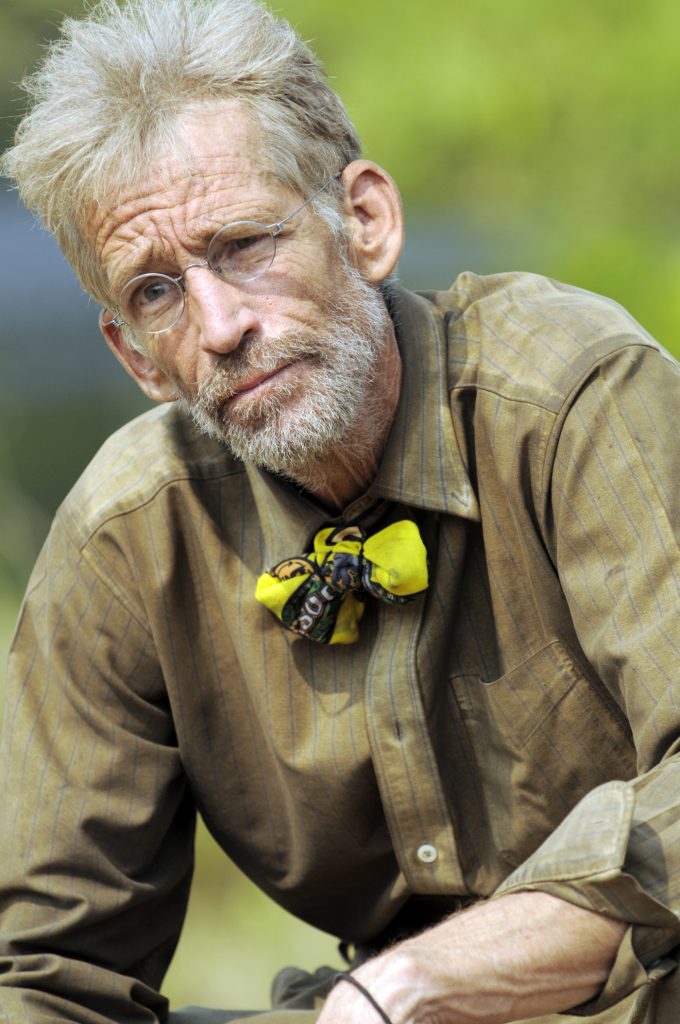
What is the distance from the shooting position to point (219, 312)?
2.14 meters

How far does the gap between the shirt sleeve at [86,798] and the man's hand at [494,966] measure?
0.85 m

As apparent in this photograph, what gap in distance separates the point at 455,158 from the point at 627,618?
325 centimetres

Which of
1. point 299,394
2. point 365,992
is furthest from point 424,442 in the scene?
point 365,992

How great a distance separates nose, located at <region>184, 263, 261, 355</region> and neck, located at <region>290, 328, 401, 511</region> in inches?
9.4

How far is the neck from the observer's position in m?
2.24

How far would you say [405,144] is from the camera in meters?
4.78

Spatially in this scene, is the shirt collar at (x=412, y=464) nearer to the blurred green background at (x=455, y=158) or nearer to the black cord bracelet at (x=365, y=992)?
the black cord bracelet at (x=365, y=992)

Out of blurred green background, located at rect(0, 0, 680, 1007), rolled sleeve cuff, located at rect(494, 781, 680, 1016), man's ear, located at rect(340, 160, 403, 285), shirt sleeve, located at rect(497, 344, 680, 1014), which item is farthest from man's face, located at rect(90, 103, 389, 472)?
blurred green background, located at rect(0, 0, 680, 1007)

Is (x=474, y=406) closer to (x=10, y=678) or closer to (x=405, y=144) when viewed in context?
(x=10, y=678)

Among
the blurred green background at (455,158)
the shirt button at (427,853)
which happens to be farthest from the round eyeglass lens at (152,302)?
the blurred green background at (455,158)

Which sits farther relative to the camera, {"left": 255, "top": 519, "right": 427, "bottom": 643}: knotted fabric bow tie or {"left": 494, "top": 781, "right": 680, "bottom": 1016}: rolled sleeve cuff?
{"left": 255, "top": 519, "right": 427, "bottom": 643}: knotted fabric bow tie

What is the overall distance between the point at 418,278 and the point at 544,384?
2.65 meters

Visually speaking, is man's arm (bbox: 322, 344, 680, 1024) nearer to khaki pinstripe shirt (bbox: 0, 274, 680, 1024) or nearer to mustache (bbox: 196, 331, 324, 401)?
khaki pinstripe shirt (bbox: 0, 274, 680, 1024)

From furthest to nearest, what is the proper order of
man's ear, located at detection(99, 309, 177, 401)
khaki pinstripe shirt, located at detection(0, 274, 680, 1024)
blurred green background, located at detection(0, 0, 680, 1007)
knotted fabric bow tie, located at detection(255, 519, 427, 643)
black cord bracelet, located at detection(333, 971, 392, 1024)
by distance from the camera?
blurred green background, located at detection(0, 0, 680, 1007) < man's ear, located at detection(99, 309, 177, 401) < knotted fabric bow tie, located at detection(255, 519, 427, 643) < khaki pinstripe shirt, located at detection(0, 274, 680, 1024) < black cord bracelet, located at detection(333, 971, 392, 1024)
